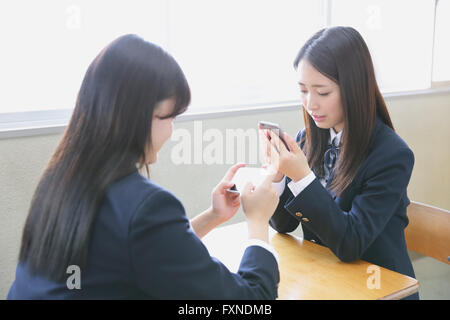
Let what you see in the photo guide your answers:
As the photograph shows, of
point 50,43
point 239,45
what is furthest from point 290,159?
point 239,45

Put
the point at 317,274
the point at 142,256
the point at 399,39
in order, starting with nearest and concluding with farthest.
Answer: the point at 142,256 → the point at 317,274 → the point at 399,39

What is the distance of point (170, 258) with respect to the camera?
764 millimetres

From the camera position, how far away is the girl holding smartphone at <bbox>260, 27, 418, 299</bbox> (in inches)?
48.9

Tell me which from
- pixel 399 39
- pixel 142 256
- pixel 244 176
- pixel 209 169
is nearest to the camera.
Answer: pixel 142 256

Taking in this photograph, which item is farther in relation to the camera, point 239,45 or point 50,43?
point 239,45

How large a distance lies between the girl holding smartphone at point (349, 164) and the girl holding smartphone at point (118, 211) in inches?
16.0

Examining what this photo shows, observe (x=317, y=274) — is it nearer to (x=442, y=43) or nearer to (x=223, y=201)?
(x=223, y=201)

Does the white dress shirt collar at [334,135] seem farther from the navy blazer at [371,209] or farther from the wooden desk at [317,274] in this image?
the wooden desk at [317,274]

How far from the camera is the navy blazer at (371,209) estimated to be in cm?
123

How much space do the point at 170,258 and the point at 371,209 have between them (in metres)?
0.71

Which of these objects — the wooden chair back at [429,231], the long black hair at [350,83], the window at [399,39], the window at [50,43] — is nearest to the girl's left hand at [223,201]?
the long black hair at [350,83]
